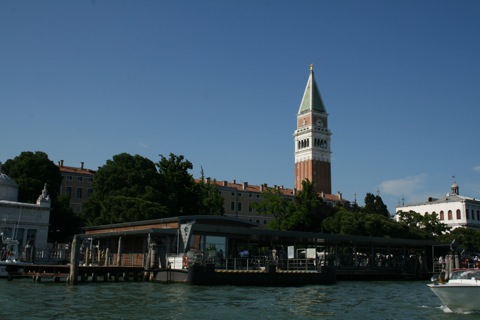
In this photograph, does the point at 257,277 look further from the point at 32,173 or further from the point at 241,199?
the point at 241,199

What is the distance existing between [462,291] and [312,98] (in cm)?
11892

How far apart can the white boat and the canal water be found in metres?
0.40

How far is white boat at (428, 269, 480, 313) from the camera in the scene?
1955 centimetres

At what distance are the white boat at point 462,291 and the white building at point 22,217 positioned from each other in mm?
39540

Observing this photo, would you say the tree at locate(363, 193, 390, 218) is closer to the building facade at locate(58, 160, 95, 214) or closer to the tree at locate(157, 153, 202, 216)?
the tree at locate(157, 153, 202, 216)

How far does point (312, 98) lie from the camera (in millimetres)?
136375

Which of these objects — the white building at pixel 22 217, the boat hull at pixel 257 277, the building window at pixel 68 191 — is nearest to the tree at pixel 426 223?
the boat hull at pixel 257 277

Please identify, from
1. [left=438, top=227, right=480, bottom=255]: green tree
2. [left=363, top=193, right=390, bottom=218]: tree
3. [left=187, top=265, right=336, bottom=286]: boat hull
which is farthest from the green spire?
[left=187, top=265, right=336, bottom=286]: boat hull

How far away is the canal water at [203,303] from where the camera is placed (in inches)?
737

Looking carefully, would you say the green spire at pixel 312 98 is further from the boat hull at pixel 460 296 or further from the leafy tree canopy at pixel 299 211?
the boat hull at pixel 460 296

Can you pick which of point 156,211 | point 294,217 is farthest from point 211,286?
point 294,217

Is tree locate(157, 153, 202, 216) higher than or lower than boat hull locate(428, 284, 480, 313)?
higher

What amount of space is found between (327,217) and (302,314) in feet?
175

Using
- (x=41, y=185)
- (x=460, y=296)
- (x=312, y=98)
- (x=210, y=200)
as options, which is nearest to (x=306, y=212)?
(x=210, y=200)
